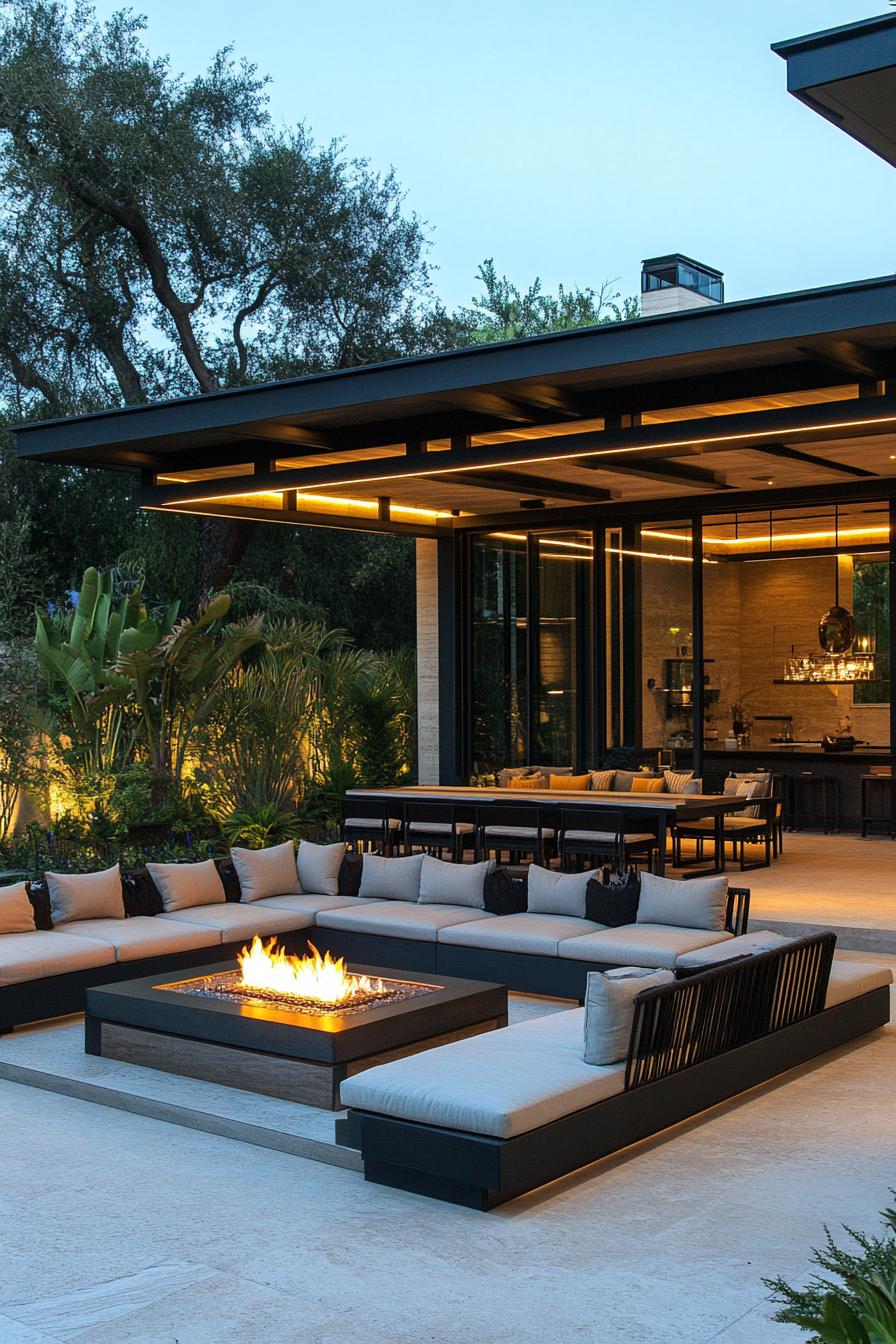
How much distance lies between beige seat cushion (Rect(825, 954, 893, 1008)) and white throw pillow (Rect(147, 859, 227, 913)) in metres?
4.18

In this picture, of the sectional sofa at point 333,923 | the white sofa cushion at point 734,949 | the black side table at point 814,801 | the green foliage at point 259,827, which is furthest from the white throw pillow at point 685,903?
the black side table at point 814,801

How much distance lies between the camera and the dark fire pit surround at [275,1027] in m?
6.61

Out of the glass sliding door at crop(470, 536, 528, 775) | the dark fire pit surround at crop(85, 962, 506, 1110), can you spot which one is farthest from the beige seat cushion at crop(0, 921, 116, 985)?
the glass sliding door at crop(470, 536, 528, 775)

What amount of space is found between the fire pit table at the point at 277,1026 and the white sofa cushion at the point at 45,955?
60 cm

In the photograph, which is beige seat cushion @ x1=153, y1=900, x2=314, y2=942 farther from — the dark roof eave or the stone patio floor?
the dark roof eave

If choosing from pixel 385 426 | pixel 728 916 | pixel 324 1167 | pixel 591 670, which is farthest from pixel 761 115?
pixel 324 1167

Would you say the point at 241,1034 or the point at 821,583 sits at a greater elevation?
the point at 821,583

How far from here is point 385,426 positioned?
37.0 feet

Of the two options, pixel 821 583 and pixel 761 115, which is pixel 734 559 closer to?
pixel 821 583

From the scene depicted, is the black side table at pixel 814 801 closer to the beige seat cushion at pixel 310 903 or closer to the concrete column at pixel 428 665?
the concrete column at pixel 428 665

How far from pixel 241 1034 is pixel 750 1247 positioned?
2.85 meters

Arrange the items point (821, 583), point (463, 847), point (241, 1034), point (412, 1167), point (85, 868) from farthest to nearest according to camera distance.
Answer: point (821, 583)
point (463, 847)
point (85, 868)
point (241, 1034)
point (412, 1167)

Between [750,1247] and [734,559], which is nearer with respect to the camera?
[750,1247]

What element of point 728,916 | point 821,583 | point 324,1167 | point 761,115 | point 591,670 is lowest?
point 324,1167
